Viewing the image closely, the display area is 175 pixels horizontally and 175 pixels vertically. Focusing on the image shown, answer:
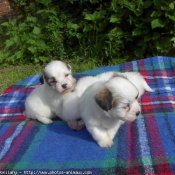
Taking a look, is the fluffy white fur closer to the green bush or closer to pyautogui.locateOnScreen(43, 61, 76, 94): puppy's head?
pyautogui.locateOnScreen(43, 61, 76, 94): puppy's head

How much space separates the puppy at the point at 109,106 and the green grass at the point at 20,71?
153 inches

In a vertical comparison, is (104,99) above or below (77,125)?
above

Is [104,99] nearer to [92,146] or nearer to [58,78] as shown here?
[92,146]

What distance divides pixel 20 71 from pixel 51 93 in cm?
402

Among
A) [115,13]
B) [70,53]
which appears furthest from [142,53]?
[70,53]

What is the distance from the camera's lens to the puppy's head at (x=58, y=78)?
4.75 m

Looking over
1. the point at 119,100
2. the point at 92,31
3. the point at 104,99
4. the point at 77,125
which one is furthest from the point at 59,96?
the point at 92,31

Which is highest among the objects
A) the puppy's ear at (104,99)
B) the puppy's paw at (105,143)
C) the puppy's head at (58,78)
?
the puppy's ear at (104,99)

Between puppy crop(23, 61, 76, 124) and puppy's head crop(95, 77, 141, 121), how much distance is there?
106 centimetres

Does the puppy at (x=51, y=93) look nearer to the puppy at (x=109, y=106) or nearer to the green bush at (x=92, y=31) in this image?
the puppy at (x=109, y=106)

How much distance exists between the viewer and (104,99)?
3.76 metres

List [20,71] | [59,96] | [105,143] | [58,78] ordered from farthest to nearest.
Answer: [20,71]
[59,96]
[58,78]
[105,143]

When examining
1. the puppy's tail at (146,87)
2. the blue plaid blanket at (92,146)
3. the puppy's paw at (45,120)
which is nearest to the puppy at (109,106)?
the blue plaid blanket at (92,146)

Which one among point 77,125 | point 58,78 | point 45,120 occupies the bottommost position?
point 45,120
